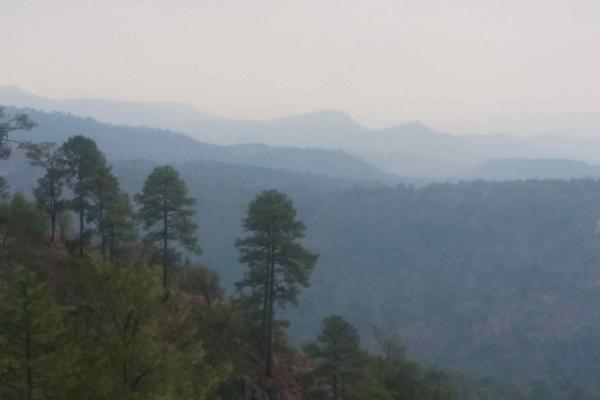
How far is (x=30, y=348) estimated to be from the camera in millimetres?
14016

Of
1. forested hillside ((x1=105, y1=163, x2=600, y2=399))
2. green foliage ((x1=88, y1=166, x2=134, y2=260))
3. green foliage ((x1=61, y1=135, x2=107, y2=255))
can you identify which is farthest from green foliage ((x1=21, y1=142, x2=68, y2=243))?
forested hillside ((x1=105, y1=163, x2=600, y2=399))

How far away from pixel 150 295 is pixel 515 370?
11254cm

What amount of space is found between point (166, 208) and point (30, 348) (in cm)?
1659

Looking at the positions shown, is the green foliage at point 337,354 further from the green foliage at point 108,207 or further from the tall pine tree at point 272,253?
the green foliage at point 108,207

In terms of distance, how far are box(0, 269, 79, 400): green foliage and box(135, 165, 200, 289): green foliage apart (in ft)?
52.4

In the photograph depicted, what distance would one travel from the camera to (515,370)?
382 ft

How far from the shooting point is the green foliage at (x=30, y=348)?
44.5ft

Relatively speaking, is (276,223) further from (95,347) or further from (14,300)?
(14,300)

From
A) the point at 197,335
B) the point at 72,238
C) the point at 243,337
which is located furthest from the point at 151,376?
the point at 72,238

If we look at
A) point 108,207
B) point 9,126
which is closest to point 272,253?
point 108,207

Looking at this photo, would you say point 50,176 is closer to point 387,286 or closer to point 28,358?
point 28,358

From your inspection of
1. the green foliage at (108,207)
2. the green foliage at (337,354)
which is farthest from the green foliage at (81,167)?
the green foliage at (337,354)

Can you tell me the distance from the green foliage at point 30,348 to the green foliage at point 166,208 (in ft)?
52.4

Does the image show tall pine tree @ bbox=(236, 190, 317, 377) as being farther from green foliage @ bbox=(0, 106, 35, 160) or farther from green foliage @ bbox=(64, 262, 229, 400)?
green foliage @ bbox=(0, 106, 35, 160)
